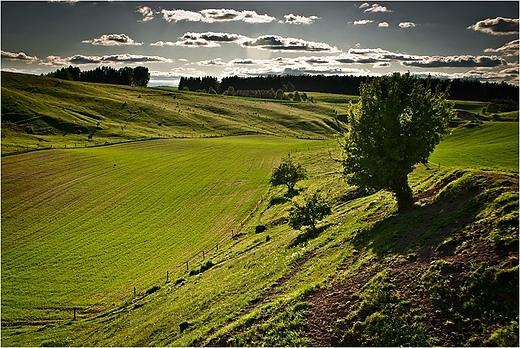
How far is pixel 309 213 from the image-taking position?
38.9m

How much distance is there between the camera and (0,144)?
101 metres

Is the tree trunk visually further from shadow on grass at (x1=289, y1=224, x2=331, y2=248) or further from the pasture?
the pasture

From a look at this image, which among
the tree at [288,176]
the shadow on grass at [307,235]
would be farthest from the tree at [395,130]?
the tree at [288,176]

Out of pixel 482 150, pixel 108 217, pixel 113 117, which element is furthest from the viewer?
pixel 113 117

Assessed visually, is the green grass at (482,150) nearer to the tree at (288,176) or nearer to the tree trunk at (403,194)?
the tree trunk at (403,194)

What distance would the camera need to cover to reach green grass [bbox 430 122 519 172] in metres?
52.3

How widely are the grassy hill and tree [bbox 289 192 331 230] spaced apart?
1.25 metres

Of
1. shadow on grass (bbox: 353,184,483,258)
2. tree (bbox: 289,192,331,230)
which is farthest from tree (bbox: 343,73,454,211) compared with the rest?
tree (bbox: 289,192,331,230)

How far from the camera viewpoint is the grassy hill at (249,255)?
1723cm

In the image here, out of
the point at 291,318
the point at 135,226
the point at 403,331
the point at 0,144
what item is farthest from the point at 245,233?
the point at 0,144

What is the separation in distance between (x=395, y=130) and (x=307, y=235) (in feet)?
39.9

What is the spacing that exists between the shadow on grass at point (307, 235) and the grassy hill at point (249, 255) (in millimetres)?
253

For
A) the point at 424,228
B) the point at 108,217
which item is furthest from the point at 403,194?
the point at 108,217

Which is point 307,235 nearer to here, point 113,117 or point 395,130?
point 395,130
